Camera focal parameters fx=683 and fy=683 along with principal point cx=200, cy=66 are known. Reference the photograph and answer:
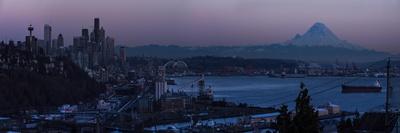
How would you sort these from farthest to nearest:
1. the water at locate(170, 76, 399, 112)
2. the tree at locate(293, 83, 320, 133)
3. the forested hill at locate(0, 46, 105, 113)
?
1. the water at locate(170, 76, 399, 112)
2. the forested hill at locate(0, 46, 105, 113)
3. the tree at locate(293, 83, 320, 133)

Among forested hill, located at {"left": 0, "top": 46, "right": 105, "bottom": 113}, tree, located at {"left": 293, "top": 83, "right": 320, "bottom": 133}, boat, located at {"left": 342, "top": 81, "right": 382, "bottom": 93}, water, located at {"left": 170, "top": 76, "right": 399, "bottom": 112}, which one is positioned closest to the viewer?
tree, located at {"left": 293, "top": 83, "right": 320, "bottom": 133}

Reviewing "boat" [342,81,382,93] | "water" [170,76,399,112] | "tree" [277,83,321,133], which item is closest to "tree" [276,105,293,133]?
"tree" [277,83,321,133]

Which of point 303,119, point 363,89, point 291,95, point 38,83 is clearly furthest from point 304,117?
point 363,89

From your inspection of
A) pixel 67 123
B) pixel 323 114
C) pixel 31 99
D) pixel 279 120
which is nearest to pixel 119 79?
pixel 31 99

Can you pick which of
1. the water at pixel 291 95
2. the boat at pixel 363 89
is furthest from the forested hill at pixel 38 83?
the boat at pixel 363 89

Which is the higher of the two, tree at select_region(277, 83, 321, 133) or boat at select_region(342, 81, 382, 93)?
tree at select_region(277, 83, 321, 133)

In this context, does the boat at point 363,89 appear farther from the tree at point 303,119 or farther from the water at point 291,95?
the tree at point 303,119

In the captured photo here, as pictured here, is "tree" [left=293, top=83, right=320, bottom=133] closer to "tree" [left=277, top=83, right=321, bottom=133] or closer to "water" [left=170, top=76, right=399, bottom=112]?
"tree" [left=277, top=83, right=321, bottom=133]

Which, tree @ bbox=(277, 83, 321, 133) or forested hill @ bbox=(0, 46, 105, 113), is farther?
forested hill @ bbox=(0, 46, 105, 113)

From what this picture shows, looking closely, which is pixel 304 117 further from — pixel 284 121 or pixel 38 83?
pixel 38 83
